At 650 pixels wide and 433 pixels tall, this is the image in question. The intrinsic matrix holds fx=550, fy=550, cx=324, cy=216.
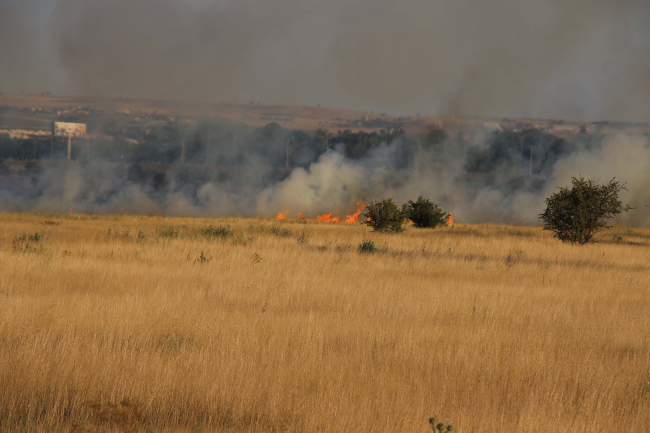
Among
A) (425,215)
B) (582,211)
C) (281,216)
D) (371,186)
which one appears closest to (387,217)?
(425,215)

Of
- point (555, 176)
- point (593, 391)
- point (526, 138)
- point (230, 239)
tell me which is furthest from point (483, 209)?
point (593, 391)

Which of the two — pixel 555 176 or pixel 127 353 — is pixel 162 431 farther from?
pixel 555 176

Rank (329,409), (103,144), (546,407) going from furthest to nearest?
(103,144) → (546,407) → (329,409)

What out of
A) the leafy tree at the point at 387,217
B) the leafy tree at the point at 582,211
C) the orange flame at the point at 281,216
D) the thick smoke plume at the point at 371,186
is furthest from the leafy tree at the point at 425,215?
the thick smoke plume at the point at 371,186

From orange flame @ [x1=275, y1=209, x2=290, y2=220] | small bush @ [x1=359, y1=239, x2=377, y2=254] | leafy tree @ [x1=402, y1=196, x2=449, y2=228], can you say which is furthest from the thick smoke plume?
small bush @ [x1=359, y1=239, x2=377, y2=254]

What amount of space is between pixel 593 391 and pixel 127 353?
5.18m

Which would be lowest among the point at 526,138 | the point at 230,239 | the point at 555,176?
the point at 230,239

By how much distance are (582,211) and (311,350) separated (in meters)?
22.4

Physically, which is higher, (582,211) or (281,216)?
(582,211)

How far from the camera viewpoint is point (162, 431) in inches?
179

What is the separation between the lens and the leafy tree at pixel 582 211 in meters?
25.6

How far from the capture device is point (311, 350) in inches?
264

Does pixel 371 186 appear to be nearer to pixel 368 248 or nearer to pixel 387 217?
pixel 387 217

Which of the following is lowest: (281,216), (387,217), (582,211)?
(281,216)
